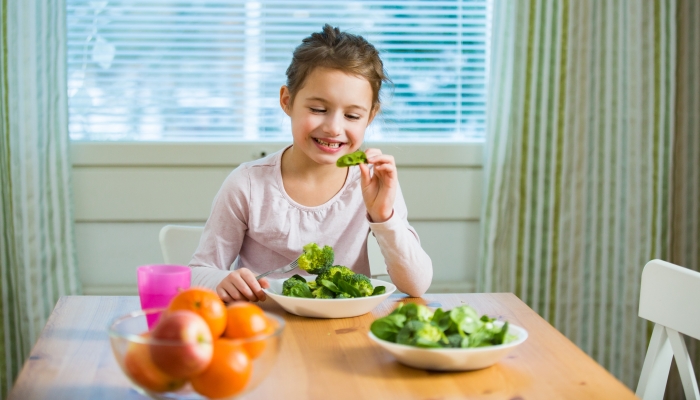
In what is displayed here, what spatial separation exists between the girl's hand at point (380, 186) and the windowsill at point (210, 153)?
1.11m

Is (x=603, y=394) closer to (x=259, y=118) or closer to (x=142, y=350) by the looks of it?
(x=142, y=350)

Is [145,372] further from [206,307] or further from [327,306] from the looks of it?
[327,306]

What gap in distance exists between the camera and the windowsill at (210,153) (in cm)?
243

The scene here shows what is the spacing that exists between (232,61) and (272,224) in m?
1.09

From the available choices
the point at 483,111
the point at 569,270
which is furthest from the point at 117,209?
the point at 569,270

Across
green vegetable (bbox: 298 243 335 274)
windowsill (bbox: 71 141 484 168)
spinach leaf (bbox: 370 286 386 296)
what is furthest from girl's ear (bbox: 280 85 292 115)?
windowsill (bbox: 71 141 484 168)

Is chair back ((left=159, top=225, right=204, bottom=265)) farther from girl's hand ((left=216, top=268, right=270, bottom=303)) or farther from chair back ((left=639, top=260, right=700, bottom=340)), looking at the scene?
chair back ((left=639, top=260, right=700, bottom=340))

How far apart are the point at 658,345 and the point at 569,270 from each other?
1.40 metres

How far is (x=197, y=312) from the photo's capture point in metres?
0.76

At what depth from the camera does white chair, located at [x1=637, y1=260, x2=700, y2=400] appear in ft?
3.71

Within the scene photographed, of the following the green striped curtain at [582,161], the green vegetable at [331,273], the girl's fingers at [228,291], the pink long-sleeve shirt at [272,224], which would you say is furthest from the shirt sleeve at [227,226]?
the green striped curtain at [582,161]

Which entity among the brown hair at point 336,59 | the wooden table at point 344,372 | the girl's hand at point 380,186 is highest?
the brown hair at point 336,59

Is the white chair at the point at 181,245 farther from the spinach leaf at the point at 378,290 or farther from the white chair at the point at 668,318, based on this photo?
the white chair at the point at 668,318

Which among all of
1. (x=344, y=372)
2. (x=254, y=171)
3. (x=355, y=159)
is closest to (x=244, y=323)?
(x=344, y=372)
